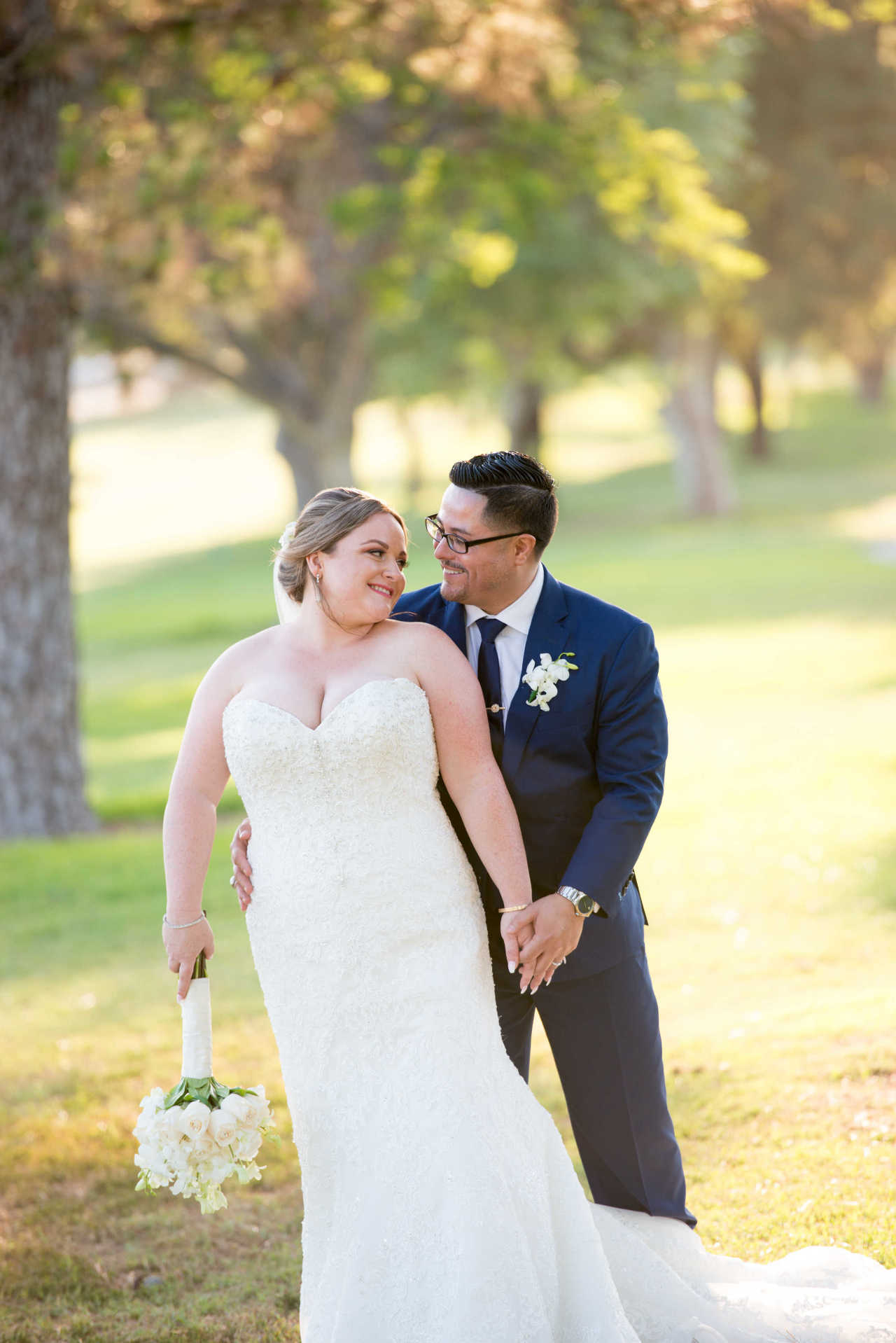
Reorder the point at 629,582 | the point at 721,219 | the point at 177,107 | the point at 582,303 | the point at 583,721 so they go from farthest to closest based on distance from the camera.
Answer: the point at 582,303 < the point at 629,582 < the point at 721,219 < the point at 177,107 < the point at 583,721

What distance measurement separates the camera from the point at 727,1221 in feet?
14.8

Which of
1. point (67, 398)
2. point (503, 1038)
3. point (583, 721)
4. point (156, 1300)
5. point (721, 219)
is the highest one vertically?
point (721, 219)

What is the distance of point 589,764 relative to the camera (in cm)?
378

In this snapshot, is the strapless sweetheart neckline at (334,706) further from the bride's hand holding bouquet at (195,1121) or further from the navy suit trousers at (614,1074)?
the navy suit trousers at (614,1074)

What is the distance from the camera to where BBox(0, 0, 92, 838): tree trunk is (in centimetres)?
923

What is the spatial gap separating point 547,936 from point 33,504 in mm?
7227

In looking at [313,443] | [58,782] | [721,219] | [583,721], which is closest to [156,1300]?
[583,721]

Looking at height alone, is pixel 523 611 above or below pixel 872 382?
below

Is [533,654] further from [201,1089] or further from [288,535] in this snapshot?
[201,1089]

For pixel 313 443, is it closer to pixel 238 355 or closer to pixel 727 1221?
pixel 238 355

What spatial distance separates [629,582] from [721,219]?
611 inches

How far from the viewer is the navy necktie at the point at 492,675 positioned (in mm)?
3801

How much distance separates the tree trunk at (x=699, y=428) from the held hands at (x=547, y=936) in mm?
33442

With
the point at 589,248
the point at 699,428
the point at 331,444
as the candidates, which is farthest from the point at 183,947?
the point at 699,428
